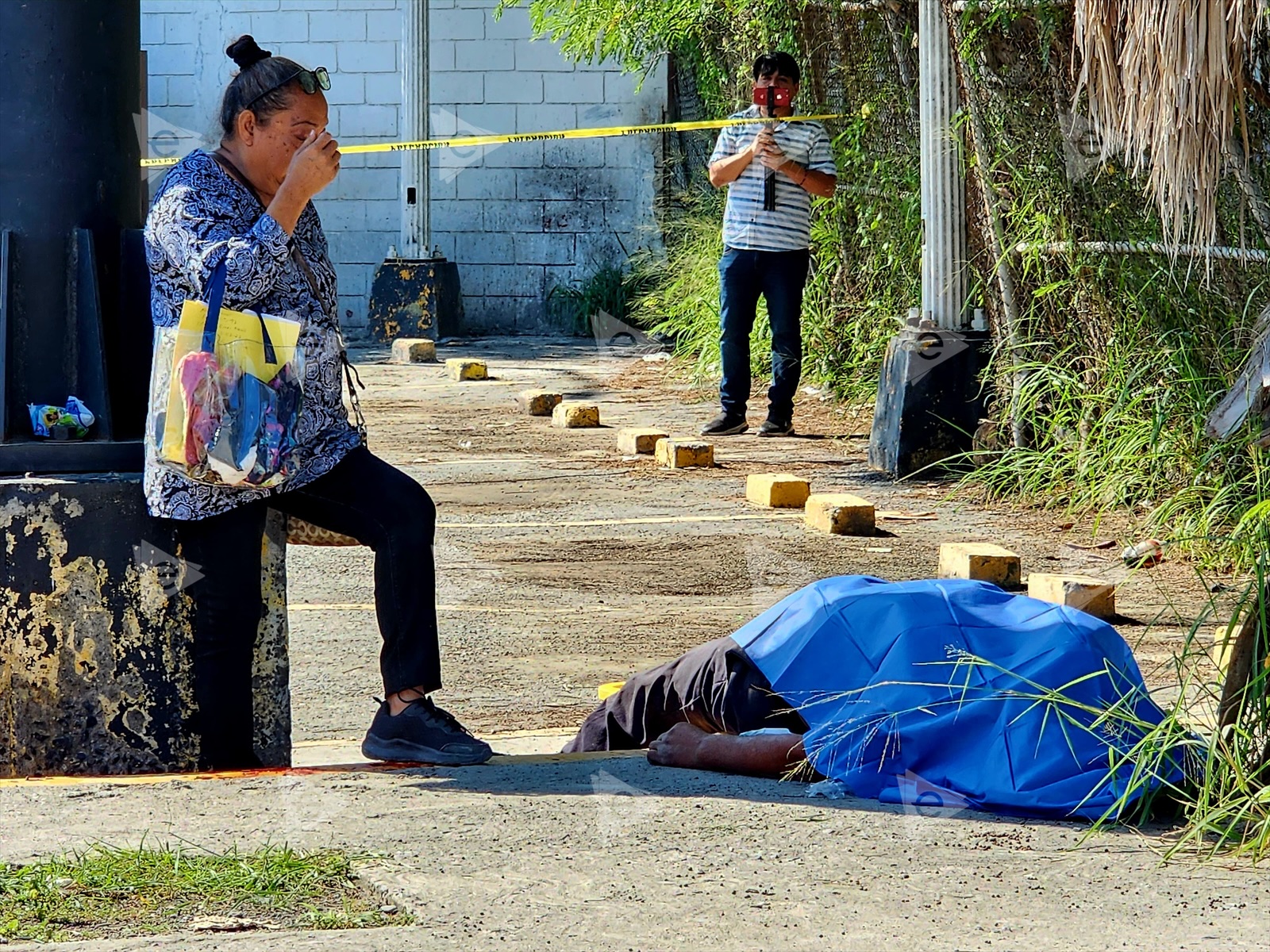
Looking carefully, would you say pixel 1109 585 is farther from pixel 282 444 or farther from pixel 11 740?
pixel 11 740

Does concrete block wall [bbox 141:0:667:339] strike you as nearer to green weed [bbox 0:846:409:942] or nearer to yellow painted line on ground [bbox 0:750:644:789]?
yellow painted line on ground [bbox 0:750:644:789]

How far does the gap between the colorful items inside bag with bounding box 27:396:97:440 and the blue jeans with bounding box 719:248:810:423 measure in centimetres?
585

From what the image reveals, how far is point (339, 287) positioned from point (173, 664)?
43.5 ft

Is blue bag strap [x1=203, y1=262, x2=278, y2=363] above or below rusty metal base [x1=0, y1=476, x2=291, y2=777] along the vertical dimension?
above

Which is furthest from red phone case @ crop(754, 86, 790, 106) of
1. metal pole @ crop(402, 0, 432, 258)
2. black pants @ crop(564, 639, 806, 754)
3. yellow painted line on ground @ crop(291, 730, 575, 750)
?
metal pole @ crop(402, 0, 432, 258)

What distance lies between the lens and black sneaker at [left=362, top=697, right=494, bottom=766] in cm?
418

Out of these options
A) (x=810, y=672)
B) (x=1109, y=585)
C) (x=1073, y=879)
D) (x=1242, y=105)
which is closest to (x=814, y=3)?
(x=1109, y=585)

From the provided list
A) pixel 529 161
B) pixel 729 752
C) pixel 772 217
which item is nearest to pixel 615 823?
pixel 729 752

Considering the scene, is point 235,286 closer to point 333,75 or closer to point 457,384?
point 457,384

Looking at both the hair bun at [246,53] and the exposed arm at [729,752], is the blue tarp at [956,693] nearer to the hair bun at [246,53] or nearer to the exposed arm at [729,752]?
the exposed arm at [729,752]

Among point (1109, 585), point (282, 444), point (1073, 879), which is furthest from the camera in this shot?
point (1109, 585)

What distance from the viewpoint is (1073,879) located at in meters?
3.30

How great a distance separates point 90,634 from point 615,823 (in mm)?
1414

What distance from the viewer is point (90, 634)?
4.19 m
